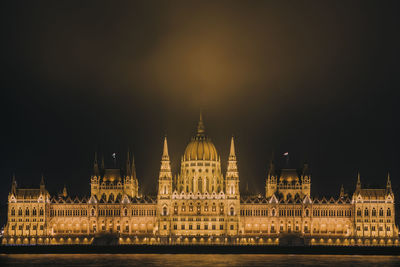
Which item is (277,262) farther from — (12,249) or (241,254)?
(12,249)

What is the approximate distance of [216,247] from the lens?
19925 centimetres

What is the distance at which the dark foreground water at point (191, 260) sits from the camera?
174238mm

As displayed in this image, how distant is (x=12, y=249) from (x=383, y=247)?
229 ft

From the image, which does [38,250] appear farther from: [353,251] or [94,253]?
[353,251]

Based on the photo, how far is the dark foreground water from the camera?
174238 millimetres

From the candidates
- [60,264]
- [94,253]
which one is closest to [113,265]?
[60,264]

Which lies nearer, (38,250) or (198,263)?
(198,263)

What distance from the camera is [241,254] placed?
19562 cm

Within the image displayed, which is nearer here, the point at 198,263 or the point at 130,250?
the point at 198,263

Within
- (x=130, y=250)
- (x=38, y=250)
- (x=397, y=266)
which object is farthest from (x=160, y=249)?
(x=397, y=266)

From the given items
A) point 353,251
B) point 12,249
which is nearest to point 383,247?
point 353,251

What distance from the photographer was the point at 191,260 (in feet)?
591

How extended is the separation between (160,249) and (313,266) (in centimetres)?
3875

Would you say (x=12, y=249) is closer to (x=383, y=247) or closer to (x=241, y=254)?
(x=241, y=254)
